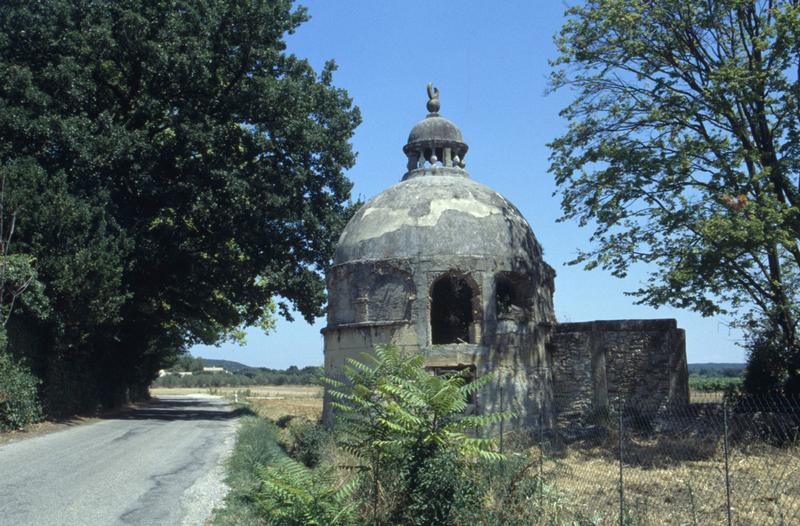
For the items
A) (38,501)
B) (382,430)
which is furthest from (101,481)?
(382,430)

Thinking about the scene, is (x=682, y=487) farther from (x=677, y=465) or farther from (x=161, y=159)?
(x=161, y=159)

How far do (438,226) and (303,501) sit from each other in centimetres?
1253

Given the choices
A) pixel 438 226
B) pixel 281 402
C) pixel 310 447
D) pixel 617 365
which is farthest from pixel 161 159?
pixel 281 402

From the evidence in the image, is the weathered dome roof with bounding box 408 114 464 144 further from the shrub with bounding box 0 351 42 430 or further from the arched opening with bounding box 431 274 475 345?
the shrub with bounding box 0 351 42 430

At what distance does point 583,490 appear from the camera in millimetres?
12008

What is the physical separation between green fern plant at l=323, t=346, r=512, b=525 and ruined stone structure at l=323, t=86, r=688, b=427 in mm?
9633

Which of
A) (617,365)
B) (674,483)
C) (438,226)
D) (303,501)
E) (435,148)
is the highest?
(435,148)

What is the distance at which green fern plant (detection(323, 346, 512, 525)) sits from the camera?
27.7ft

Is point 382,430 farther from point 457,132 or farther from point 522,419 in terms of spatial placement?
point 457,132

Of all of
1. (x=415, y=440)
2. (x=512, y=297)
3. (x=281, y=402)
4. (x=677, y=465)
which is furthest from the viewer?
(x=281, y=402)

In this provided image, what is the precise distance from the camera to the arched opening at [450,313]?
2336 centimetres

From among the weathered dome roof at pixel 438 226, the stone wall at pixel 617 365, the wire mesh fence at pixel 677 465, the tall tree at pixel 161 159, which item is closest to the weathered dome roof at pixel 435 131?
the weathered dome roof at pixel 438 226

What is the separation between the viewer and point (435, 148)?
23.4 metres

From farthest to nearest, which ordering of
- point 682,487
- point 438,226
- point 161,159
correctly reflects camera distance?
point 161,159 → point 438,226 → point 682,487
